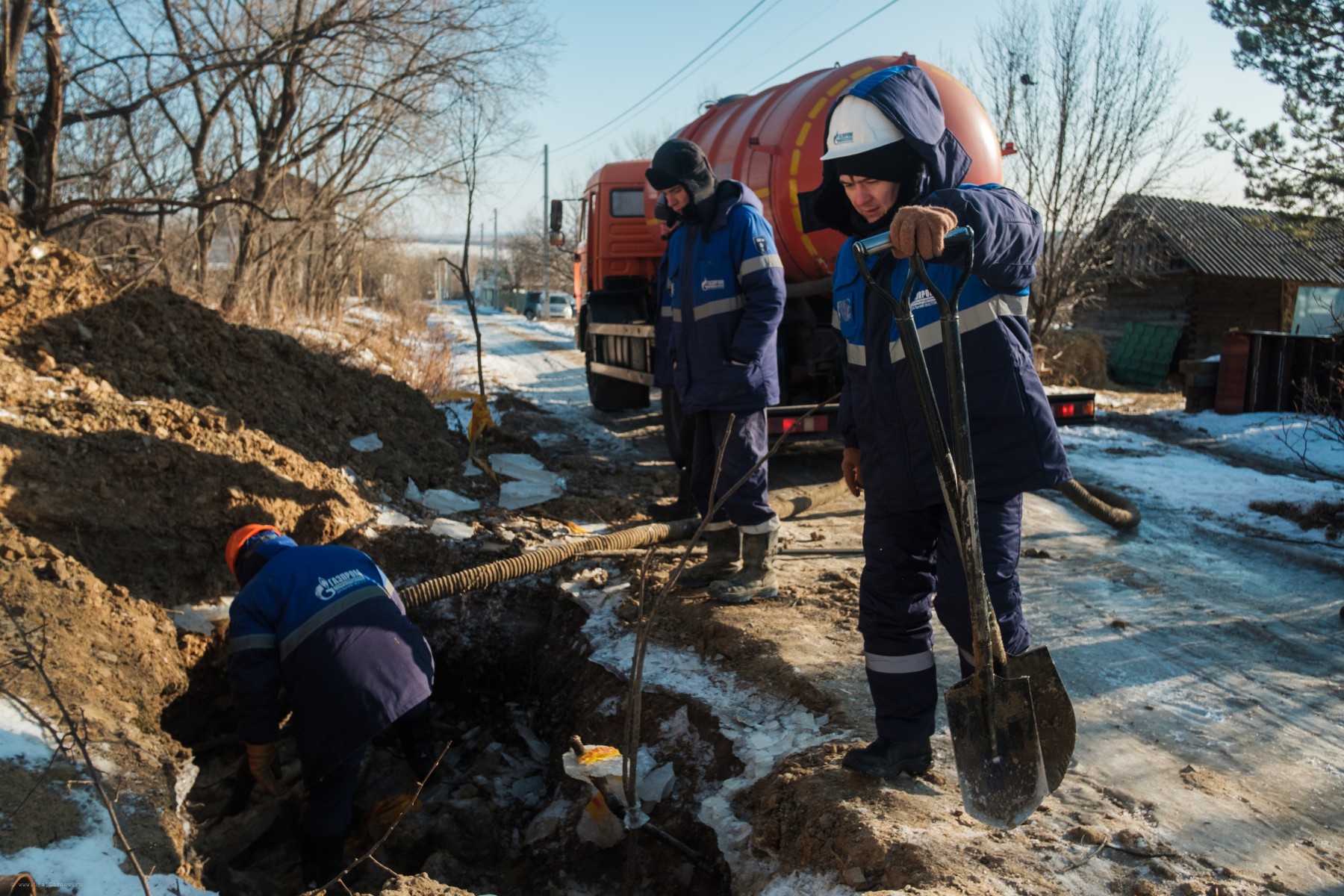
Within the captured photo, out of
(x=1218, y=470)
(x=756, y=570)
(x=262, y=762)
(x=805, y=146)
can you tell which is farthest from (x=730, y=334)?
(x=1218, y=470)

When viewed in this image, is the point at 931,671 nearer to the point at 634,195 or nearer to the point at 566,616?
the point at 566,616

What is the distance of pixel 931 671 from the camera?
104 inches

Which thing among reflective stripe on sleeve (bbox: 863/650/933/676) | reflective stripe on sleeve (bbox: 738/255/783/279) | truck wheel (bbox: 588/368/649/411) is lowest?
reflective stripe on sleeve (bbox: 863/650/933/676)

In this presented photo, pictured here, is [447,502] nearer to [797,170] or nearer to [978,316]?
[797,170]

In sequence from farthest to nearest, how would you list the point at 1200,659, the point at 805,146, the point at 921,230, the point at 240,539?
the point at 805,146
the point at 1200,659
the point at 240,539
the point at 921,230

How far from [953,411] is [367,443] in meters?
4.83

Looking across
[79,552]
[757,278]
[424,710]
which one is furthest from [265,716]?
[757,278]

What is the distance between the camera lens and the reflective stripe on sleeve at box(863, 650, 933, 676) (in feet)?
8.56

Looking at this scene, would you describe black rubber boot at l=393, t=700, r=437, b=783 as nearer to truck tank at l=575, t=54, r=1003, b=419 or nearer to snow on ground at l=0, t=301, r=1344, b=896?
snow on ground at l=0, t=301, r=1344, b=896

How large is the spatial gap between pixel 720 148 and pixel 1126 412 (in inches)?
321

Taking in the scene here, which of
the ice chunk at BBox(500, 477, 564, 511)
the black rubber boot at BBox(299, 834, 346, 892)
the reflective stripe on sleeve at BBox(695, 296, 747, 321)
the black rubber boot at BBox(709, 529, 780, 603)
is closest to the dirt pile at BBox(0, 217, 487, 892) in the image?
the ice chunk at BBox(500, 477, 564, 511)

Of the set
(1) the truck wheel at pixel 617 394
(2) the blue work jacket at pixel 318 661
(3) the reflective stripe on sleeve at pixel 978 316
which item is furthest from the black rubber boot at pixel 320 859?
(1) the truck wheel at pixel 617 394

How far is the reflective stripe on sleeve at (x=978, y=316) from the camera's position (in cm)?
236

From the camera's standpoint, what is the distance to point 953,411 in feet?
6.84
